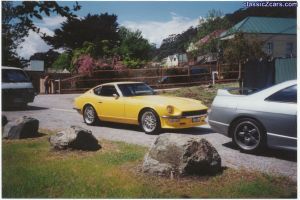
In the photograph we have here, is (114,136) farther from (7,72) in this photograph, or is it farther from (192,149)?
(192,149)

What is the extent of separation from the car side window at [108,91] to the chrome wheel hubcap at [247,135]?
349 cm

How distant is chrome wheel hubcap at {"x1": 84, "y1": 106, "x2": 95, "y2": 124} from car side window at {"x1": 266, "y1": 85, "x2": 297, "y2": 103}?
457 centimetres

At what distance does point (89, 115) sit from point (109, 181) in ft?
14.3

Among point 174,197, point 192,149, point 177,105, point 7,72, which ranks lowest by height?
point 174,197

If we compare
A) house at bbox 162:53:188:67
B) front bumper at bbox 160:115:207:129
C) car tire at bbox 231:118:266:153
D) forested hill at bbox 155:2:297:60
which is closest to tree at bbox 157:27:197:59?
forested hill at bbox 155:2:297:60

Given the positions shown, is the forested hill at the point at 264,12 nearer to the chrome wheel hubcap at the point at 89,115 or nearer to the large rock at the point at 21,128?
the chrome wheel hubcap at the point at 89,115

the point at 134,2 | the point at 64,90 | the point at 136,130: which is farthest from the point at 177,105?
the point at 64,90

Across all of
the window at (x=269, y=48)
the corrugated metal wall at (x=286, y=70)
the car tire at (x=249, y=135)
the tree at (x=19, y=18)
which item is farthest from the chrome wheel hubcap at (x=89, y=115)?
the window at (x=269, y=48)

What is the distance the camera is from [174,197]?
4.95 m

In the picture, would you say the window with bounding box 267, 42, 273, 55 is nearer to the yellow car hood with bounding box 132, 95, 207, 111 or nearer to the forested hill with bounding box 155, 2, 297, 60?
the forested hill with bounding box 155, 2, 297, 60

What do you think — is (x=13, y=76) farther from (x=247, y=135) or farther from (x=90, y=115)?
(x=247, y=135)

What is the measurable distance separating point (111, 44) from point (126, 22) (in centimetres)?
382

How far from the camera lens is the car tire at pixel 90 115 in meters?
9.35

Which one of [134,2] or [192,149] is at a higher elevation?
[134,2]
